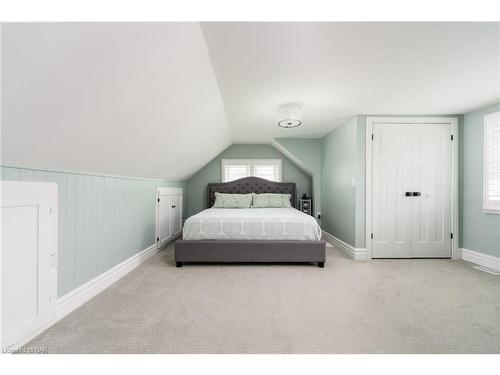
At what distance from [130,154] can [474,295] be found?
3.56 m

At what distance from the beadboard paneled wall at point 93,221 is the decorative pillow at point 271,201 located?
2.15 metres

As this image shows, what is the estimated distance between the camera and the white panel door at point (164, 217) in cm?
357

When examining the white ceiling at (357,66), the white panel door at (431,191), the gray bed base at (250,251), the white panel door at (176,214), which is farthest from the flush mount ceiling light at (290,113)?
the white panel door at (176,214)

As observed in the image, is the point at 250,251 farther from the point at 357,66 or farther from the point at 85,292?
the point at 357,66

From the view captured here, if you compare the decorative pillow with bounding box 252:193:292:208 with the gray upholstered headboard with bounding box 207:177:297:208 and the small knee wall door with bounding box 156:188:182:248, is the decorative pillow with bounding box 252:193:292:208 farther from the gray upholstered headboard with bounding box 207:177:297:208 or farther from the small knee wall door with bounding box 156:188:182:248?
the small knee wall door with bounding box 156:188:182:248

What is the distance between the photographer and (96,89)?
1343 mm

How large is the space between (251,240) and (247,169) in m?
2.53

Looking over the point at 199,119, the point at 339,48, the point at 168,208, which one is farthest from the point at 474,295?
the point at 168,208

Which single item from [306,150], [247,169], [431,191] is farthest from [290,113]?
[247,169]

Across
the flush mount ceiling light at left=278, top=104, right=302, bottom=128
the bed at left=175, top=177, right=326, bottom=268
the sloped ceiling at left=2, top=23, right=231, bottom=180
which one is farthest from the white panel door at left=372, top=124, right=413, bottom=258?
the sloped ceiling at left=2, top=23, right=231, bottom=180

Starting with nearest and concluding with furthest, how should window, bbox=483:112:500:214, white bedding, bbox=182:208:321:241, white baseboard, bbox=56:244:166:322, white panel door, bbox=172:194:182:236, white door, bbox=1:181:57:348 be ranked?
white door, bbox=1:181:57:348 → white baseboard, bbox=56:244:166:322 → window, bbox=483:112:500:214 → white bedding, bbox=182:208:321:241 → white panel door, bbox=172:194:182:236

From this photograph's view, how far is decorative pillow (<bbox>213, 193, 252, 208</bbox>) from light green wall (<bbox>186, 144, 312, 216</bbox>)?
800mm

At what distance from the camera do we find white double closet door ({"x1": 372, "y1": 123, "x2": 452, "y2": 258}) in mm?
3236

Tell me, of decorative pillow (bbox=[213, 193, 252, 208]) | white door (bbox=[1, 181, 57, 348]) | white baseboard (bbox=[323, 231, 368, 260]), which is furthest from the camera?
decorative pillow (bbox=[213, 193, 252, 208])
